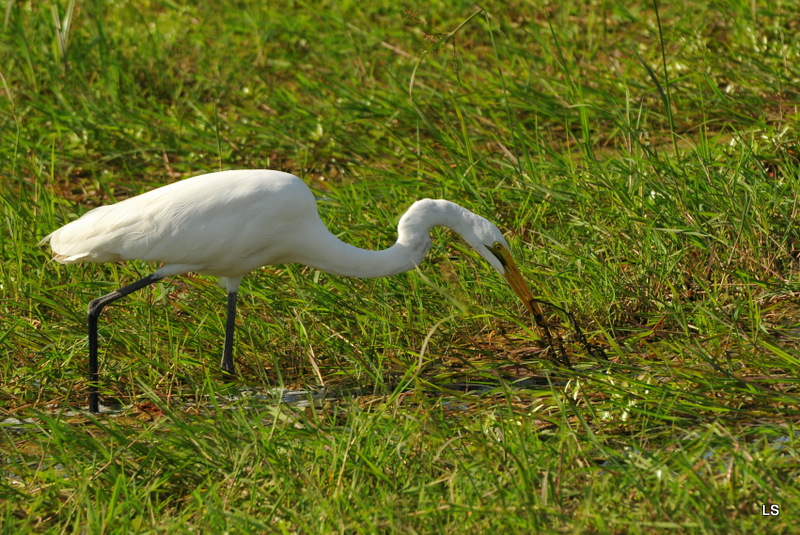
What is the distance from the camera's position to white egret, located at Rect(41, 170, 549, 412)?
3.93 m

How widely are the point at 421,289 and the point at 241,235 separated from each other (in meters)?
0.85

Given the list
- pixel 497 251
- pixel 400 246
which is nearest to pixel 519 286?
pixel 497 251

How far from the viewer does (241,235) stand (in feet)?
13.1

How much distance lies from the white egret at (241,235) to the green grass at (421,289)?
0.29 meters

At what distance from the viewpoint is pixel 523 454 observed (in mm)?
2979

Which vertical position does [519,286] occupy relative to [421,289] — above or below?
above

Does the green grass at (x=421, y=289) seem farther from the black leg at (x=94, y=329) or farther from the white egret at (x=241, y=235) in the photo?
the white egret at (x=241, y=235)

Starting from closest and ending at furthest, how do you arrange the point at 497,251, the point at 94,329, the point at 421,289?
1. the point at 497,251
2. the point at 94,329
3. the point at 421,289

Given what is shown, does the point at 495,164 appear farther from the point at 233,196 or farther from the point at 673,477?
the point at 673,477

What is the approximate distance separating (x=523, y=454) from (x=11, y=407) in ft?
6.84

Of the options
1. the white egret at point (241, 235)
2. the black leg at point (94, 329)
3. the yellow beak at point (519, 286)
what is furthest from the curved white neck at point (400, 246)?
the black leg at point (94, 329)

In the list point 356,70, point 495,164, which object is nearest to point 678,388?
point 495,164

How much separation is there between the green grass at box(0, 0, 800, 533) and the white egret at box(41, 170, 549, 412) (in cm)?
29

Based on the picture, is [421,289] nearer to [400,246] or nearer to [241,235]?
[400,246]
